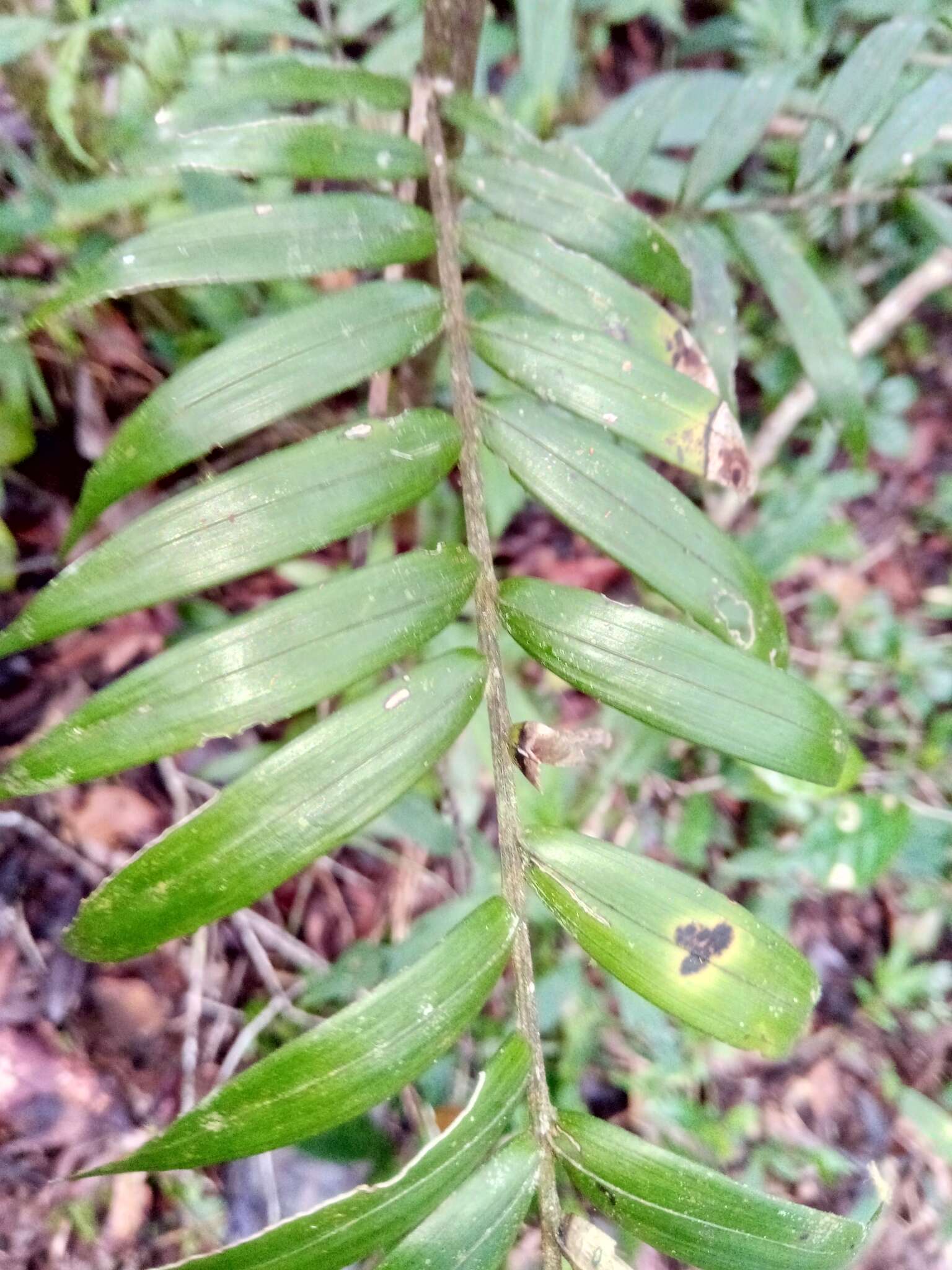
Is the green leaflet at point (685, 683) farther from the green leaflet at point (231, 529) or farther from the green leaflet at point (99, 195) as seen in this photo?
the green leaflet at point (99, 195)

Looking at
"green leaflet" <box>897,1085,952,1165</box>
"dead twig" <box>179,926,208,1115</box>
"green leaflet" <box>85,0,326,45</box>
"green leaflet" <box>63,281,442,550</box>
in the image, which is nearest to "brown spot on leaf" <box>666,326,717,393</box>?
"green leaflet" <box>63,281,442,550</box>

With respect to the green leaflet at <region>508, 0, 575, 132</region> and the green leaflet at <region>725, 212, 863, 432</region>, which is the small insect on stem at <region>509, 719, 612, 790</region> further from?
the green leaflet at <region>508, 0, 575, 132</region>

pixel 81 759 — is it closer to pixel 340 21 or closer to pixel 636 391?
pixel 636 391

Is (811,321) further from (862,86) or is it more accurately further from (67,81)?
(67,81)

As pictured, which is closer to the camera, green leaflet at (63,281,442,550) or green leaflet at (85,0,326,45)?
green leaflet at (63,281,442,550)

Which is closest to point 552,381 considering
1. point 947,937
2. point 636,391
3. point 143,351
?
point 636,391
